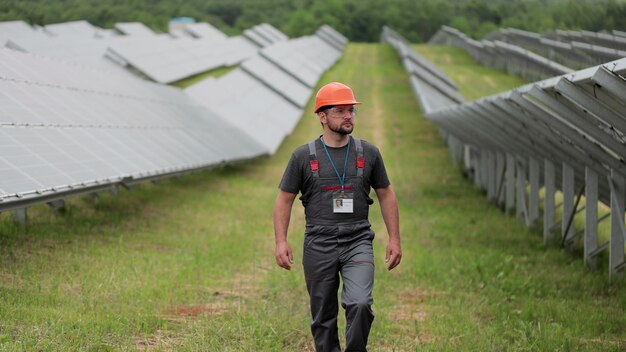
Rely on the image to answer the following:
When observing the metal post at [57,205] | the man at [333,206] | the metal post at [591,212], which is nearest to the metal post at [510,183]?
the metal post at [591,212]

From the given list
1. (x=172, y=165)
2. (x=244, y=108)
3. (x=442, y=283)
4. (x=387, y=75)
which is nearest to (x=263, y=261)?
(x=442, y=283)

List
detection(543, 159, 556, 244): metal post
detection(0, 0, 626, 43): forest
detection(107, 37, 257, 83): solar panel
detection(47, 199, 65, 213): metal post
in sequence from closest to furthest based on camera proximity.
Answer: detection(47, 199, 65, 213): metal post → detection(543, 159, 556, 244): metal post → detection(107, 37, 257, 83): solar panel → detection(0, 0, 626, 43): forest

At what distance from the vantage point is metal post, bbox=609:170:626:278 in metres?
12.2

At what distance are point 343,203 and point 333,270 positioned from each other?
51 centimetres

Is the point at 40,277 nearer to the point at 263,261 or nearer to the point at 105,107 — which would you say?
the point at 263,261

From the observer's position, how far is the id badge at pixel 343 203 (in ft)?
23.6

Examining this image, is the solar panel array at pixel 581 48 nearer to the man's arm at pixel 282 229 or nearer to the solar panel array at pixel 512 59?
the solar panel array at pixel 512 59

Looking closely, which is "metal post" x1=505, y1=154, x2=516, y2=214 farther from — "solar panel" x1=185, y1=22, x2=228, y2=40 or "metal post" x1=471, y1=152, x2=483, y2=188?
"solar panel" x1=185, y1=22, x2=228, y2=40

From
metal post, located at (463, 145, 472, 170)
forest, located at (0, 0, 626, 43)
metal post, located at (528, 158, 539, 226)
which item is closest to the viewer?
metal post, located at (528, 158, 539, 226)

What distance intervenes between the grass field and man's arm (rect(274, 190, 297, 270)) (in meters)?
1.28

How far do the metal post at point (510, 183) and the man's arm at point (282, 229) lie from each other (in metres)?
13.4

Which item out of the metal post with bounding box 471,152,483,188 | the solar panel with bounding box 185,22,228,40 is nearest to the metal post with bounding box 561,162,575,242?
the metal post with bounding box 471,152,483,188

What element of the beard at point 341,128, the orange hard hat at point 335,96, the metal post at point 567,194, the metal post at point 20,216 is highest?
the orange hard hat at point 335,96

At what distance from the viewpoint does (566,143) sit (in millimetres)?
13188
